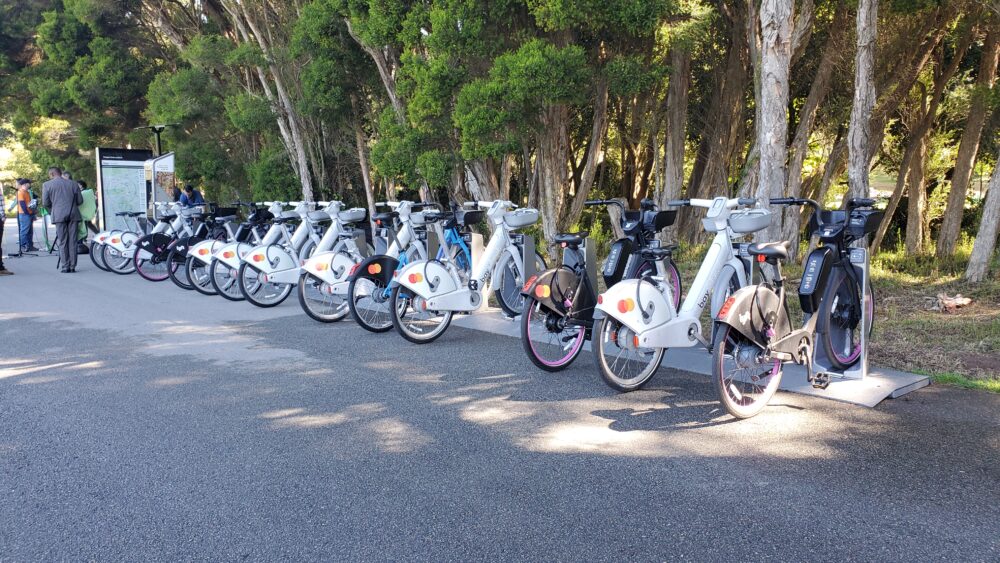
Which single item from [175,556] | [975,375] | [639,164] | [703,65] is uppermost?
[703,65]

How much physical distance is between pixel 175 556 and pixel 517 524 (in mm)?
1431

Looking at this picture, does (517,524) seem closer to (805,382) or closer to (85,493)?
(85,493)

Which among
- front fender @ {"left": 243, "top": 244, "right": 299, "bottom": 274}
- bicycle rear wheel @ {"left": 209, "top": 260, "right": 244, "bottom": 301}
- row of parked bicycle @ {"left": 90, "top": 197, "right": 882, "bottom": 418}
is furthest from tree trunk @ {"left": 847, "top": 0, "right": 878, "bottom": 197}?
bicycle rear wheel @ {"left": 209, "top": 260, "right": 244, "bottom": 301}

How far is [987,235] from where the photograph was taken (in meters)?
9.67

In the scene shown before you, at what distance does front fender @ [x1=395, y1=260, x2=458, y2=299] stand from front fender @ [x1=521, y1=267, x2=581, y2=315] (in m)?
1.43

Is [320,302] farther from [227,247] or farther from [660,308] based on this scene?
[660,308]

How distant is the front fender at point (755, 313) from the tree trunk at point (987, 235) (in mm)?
5980

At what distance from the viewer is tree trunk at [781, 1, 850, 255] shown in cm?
1273

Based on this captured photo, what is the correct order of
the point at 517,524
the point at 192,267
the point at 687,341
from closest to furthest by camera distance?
the point at 517,524
the point at 687,341
the point at 192,267

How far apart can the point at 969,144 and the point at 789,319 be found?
10.5 m

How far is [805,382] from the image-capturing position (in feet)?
18.7

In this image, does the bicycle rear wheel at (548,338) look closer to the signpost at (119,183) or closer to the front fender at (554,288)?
the front fender at (554,288)

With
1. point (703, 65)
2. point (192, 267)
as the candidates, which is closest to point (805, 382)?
point (192, 267)

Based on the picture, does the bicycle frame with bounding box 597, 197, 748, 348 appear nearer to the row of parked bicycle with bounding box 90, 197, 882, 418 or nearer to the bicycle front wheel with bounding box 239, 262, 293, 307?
the row of parked bicycle with bounding box 90, 197, 882, 418
